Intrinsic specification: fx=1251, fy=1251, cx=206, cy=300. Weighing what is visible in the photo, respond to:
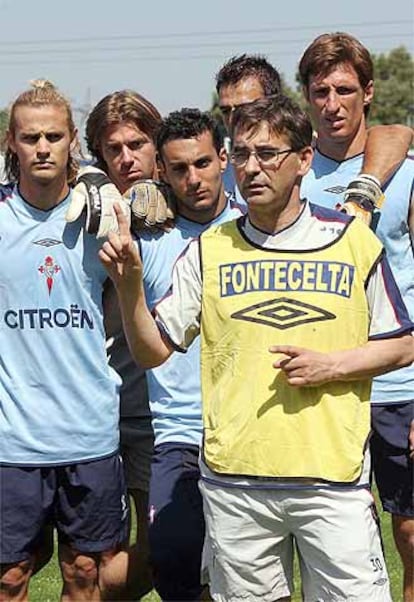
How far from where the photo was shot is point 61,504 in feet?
16.0

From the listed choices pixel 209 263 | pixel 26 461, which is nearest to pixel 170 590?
pixel 26 461

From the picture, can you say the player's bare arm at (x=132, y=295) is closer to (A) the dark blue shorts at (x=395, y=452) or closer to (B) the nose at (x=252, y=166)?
(B) the nose at (x=252, y=166)

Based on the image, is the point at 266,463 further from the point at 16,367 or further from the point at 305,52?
the point at 305,52

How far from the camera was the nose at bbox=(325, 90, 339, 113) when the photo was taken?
5.23 meters

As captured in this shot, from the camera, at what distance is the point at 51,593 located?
633 cm

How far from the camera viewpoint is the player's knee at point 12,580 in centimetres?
482

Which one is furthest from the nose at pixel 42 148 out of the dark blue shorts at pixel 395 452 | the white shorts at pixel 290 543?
the dark blue shorts at pixel 395 452

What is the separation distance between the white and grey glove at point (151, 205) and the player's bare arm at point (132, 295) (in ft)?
1.77

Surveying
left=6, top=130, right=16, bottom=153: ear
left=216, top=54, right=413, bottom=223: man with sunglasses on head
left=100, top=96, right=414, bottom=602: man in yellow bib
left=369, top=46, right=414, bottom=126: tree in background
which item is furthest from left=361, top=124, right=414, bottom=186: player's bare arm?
left=369, top=46, right=414, bottom=126: tree in background

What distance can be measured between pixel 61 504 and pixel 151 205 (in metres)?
1.21

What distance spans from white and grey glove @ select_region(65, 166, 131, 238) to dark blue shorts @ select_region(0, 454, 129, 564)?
0.94 metres

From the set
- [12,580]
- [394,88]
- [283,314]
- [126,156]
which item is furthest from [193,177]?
[394,88]

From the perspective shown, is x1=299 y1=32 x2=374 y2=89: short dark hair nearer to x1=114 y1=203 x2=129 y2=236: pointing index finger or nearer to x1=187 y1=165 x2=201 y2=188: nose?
x1=187 y1=165 x2=201 y2=188: nose

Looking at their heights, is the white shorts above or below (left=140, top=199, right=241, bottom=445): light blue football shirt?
below
